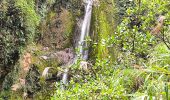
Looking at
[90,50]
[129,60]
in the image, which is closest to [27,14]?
[90,50]

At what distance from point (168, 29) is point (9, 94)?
475 cm

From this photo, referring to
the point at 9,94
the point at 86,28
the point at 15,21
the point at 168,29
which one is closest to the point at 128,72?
the point at 168,29

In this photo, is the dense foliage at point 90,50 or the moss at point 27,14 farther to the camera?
the moss at point 27,14

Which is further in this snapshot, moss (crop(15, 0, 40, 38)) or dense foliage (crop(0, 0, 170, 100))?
moss (crop(15, 0, 40, 38))

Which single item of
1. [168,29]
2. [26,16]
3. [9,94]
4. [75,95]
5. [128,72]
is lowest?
[9,94]

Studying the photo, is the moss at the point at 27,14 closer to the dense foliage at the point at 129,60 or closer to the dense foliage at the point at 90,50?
the dense foliage at the point at 90,50

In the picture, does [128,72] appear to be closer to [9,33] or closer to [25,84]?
[9,33]

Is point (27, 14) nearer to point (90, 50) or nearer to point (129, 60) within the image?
point (90, 50)

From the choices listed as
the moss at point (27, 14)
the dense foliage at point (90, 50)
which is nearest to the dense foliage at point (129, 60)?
the dense foliage at point (90, 50)

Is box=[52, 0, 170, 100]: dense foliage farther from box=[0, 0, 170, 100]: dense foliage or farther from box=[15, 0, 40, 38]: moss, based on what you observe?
box=[15, 0, 40, 38]: moss

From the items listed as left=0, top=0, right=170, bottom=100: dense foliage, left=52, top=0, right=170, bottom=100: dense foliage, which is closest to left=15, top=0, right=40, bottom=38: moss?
left=0, top=0, right=170, bottom=100: dense foliage

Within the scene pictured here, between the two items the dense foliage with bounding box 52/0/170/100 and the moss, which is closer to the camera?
the dense foliage with bounding box 52/0/170/100

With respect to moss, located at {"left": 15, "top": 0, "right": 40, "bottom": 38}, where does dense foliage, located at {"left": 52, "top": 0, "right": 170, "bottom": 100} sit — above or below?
below

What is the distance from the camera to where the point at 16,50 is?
7.06 meters
